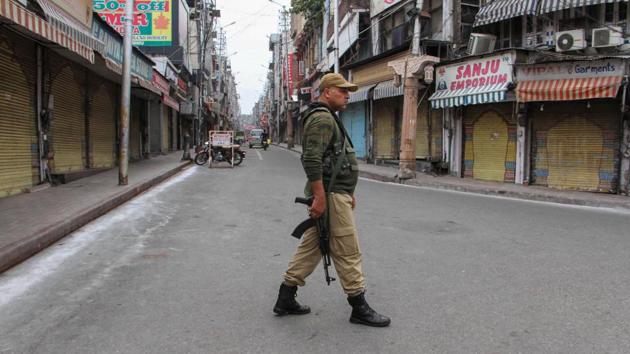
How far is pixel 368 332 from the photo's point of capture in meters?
3.86

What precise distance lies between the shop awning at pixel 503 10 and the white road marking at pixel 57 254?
10504mm

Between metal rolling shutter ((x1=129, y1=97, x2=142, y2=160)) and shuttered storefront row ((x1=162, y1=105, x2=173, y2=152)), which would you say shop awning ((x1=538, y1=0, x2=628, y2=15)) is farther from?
shuttered storefront row ((x1=162, y1=105, x2=173, y2=152))

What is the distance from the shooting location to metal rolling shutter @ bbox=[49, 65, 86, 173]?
1252 cm

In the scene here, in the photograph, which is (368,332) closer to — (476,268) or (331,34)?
(476,268)

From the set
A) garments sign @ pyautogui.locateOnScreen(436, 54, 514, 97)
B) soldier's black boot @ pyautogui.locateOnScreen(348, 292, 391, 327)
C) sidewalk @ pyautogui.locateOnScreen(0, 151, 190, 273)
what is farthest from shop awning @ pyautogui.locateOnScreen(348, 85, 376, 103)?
soldier's black boot @ pyautogui.locateOnScreen(348, 292, 391, 327)

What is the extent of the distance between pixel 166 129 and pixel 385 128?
1559 centimetres

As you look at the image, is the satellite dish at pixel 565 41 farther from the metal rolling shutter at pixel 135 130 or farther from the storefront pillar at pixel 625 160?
the metal rolling shutter at pixel 135 130

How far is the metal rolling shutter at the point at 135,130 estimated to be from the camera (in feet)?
69.4

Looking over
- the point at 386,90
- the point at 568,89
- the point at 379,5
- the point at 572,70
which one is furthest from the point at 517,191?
the point at 379,5

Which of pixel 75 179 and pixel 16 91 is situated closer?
pixel 16 91

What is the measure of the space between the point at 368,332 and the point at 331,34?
3224 centimetres

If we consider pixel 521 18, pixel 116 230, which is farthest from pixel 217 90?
pixel 116 230

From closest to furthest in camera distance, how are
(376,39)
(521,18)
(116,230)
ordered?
(116,230), (521,18), (376,39)

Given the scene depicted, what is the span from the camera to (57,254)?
20.4 ft
